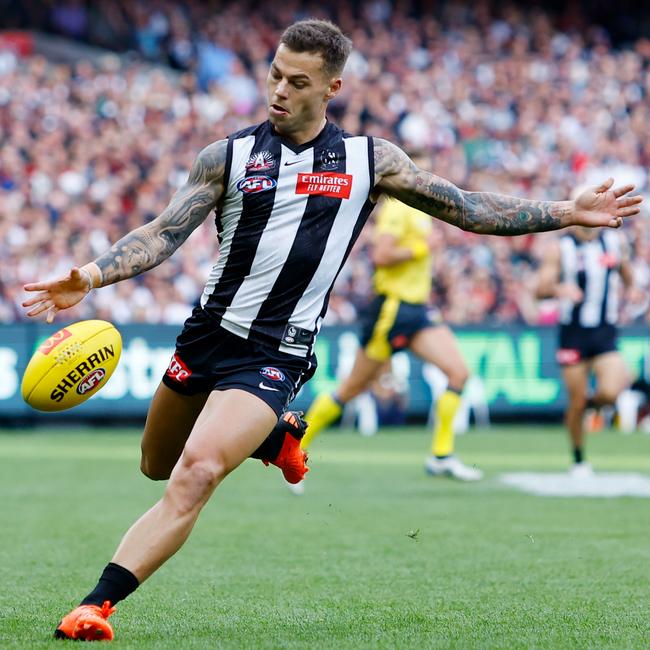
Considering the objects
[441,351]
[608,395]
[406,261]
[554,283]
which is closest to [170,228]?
[441,351]

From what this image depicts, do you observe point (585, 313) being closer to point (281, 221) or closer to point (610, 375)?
point (610, 375)

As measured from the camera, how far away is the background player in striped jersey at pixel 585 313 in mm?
10719

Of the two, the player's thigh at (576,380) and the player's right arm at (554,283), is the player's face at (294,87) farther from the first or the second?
the player's thigh at (576,380)

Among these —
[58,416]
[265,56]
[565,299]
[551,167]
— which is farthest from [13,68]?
[565,299]

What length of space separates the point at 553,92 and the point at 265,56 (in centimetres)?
564

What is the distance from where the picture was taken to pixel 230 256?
17.3ft

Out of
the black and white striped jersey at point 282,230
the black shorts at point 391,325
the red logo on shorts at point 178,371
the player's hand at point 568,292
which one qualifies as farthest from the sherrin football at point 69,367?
the player's hand at point 568,292

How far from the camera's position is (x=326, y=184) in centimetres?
527

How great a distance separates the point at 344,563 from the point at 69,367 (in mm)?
2337

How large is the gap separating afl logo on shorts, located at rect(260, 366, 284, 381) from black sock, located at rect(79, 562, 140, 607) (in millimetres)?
962

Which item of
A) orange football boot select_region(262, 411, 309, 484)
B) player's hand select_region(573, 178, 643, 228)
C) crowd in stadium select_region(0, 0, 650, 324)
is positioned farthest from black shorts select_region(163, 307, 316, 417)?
crowd in stadium select_region(0, 0, 650, 324)

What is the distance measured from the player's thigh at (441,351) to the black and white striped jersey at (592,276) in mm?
1019

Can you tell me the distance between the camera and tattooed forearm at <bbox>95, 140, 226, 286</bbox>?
5.07m

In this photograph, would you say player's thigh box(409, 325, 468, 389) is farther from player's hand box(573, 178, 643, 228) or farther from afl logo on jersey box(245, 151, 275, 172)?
afl logo on jersey box(245, 151, 275, 172)
